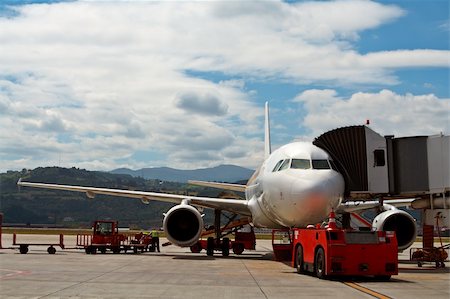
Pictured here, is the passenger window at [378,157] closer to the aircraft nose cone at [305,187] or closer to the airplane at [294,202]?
the airplane at [294,202]

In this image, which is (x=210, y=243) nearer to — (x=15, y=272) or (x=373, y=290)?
(x=15, y=272)

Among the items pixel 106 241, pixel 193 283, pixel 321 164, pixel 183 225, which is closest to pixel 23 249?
pixel 106 241

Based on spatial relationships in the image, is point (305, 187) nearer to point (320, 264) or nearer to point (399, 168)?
point (320, 264)

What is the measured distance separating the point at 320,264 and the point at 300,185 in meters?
3.45

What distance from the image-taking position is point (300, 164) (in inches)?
796

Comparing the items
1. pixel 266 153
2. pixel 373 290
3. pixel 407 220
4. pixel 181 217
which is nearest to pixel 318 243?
pixel 373 290

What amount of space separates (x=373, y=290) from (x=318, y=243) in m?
3.01

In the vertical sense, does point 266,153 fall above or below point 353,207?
above

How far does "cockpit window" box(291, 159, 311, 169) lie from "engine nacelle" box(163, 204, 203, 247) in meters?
5.55

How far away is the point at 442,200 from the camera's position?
20172 millimetres

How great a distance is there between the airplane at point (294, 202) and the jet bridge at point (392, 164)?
0.84 metres

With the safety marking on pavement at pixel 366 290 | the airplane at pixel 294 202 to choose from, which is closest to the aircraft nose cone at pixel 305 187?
the airplane at pixel 294 202

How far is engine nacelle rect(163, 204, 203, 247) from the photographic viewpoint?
24.5 meters

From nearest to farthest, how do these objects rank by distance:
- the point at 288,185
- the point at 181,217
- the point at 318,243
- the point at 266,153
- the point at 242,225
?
the point at 318,243
the point at 288,185
the point at 181,217
the point at 242,225
the point at 266,153
